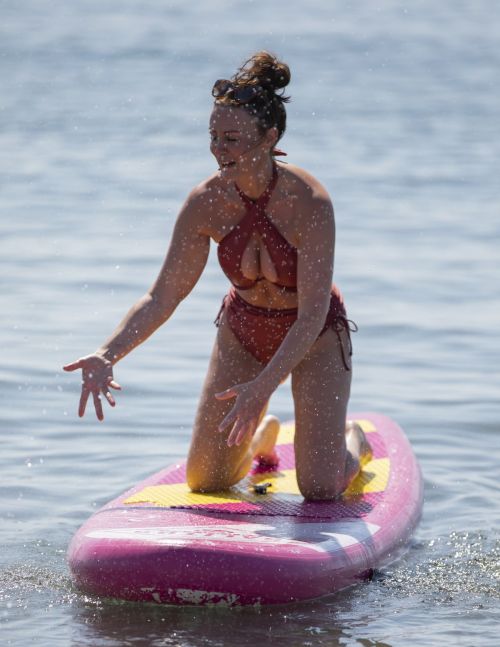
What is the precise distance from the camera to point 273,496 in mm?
5656

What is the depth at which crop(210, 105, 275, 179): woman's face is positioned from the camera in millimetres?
5035

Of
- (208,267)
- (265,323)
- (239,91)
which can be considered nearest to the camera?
(239,91)

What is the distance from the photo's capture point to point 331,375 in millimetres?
5520

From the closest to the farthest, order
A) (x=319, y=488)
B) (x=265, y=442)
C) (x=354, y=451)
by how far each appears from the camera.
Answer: (x=319, y=488) → (x=354, y=451) → (x=265, y=442)

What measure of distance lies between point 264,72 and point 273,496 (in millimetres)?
1657

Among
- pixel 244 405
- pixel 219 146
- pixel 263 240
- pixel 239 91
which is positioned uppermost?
pixel 239 91

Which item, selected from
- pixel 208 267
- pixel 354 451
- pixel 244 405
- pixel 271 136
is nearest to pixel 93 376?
pixel 244 405

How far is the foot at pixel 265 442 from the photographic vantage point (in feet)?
20.0

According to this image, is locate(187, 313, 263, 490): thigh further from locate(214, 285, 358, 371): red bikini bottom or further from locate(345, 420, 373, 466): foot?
locate(345, 420, 373, 466): foot

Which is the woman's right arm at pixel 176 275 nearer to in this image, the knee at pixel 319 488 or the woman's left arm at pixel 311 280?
the woman's left arm at pixel 311 280

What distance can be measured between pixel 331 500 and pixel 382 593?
59 centimetres

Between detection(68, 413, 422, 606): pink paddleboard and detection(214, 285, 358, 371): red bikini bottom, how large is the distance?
57 centimetres

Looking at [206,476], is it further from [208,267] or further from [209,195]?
[208,267]

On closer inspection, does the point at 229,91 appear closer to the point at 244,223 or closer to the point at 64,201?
the point at 244,223
